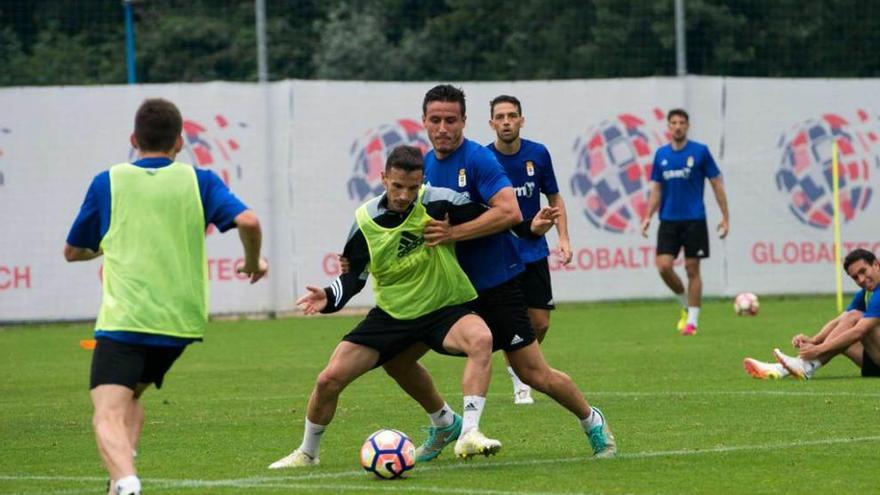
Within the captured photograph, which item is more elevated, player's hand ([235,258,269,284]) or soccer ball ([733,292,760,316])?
player's hand ([235,258,269,284])

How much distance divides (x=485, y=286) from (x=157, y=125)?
8.48ft

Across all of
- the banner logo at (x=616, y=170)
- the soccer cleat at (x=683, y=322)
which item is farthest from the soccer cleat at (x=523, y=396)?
the banner logo at (x=616, y=170)

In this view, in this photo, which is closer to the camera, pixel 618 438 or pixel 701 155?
pixel 618 438

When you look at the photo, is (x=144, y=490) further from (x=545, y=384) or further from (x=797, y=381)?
(x=797, y=381)

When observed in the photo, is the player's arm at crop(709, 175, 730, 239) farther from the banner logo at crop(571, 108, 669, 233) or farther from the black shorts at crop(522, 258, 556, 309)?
the black shorts at crop(522, 258, 556, 309)

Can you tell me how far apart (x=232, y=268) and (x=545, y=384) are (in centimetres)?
1400

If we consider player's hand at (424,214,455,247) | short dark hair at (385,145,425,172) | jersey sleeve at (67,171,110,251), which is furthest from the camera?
player's hand at (424,214,455,247)

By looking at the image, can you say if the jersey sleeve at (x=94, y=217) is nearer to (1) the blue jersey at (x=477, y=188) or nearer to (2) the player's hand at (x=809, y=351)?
(1) the blue jersey at (x=477, y=188)

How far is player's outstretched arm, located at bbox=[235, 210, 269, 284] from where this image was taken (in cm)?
721

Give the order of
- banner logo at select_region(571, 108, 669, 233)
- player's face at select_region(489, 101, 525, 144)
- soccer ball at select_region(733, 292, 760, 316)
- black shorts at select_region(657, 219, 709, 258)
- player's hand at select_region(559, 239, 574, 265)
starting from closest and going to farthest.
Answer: player's hand at select_region(559, 239, 574, 265) → player's face at select_region(489, 101, 525, 144) → black shorts at select_region(657, 219, 709, 258) → soccer ball at select_region(733, 292, 760, 316) → banner logo at select_region(571, 108, 669, 233)

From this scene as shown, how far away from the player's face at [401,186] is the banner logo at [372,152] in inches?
566

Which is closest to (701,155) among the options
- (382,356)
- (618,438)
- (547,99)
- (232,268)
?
(547,99)

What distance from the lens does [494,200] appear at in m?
9.06

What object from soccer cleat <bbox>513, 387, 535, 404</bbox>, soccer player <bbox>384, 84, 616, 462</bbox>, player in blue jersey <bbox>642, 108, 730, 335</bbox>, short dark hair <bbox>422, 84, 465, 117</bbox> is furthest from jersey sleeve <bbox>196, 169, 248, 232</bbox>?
player in blue jersey <bbox>642, 108, 730, 335</bbox>
